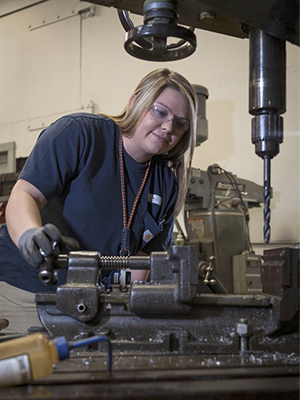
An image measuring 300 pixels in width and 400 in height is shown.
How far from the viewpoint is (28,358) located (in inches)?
19.1

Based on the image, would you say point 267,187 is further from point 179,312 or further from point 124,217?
point 124,217

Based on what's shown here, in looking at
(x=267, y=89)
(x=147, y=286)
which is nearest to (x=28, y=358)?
(x=147, y=286)

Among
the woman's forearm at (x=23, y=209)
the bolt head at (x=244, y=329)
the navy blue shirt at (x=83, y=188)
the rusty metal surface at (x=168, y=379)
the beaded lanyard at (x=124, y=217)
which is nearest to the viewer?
the rusty metal surface at (x=168, y=379)

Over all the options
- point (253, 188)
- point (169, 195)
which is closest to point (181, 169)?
Answer: point (169, 195)

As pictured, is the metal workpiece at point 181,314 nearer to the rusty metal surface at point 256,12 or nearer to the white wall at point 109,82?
the rusty metal surface at point 256,12

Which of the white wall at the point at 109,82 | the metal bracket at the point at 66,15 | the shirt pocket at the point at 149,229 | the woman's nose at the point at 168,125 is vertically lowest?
the shirt pocket at the point at 149,229

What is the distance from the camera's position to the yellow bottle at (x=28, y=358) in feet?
1.57

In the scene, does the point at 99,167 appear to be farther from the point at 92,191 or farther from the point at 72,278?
the point at 72,278

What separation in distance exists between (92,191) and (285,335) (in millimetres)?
695

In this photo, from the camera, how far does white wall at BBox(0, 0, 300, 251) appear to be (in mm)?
3025

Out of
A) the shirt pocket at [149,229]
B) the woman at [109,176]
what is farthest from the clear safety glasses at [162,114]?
the shirt pocket at [149,229]

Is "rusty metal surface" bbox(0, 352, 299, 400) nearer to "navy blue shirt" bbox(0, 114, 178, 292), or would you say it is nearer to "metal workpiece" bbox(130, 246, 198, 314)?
"metal workpiece" bbox(130, 246, 198, 314)

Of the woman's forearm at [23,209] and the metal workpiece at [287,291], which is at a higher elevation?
the woman's forearm at [23,209]

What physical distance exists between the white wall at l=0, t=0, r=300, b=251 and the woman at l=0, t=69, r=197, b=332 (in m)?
1.85
